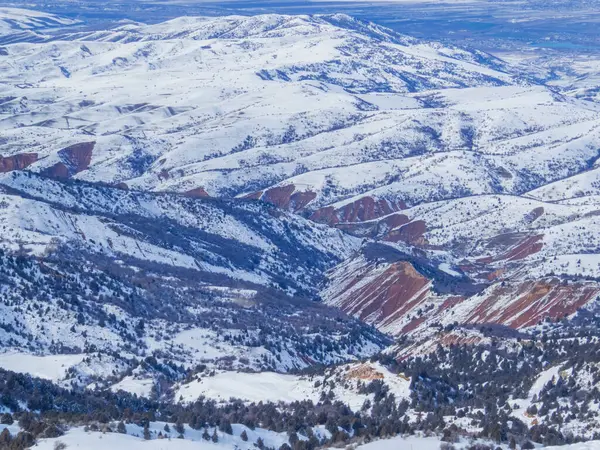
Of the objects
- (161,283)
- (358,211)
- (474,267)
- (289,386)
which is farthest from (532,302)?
(358,211)

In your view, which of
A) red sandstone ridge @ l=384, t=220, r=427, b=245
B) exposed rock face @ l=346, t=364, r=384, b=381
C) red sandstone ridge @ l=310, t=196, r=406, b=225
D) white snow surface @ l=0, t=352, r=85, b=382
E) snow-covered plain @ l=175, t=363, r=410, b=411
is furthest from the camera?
red sandstone ridge @ l=310, t=196, r=406, b=225

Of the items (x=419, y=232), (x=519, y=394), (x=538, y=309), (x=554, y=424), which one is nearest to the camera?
(x=554, y=424)

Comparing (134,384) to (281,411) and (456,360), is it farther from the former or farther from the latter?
(456,360)

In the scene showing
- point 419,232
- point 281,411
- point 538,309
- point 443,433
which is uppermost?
point 443,433

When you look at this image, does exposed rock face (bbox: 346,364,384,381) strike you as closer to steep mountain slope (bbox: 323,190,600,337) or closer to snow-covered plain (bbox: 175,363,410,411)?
snow-covered plain (bbox: 175,363,410,411)

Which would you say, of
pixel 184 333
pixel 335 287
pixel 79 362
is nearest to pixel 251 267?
pixel 335 287

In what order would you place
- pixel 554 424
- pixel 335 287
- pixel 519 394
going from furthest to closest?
pixel 335 287 < pixel 519 394 < pixel 554 424

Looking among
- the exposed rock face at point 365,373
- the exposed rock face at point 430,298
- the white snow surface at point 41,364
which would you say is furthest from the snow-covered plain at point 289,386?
the exposed rock face at point 430,298

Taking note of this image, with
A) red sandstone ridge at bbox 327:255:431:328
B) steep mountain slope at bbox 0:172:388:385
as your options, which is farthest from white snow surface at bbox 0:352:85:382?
red sandstone ridge at bbox 327:255:431:328

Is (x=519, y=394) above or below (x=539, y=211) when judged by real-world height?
above
